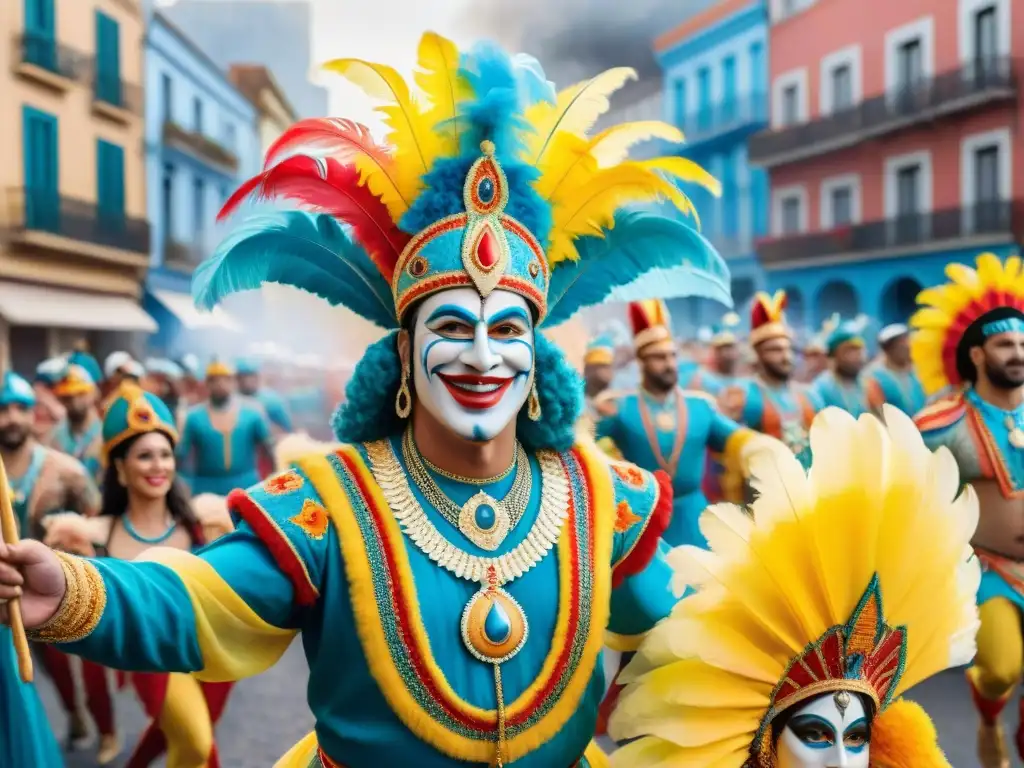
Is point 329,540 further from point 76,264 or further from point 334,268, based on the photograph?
point 76,264

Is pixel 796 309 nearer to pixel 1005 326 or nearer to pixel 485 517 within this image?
pixel 1005 326

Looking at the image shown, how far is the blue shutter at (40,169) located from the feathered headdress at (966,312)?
1652cm

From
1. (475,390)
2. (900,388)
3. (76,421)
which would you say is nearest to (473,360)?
(475,390)

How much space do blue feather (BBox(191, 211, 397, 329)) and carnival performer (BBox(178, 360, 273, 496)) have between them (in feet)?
19.7

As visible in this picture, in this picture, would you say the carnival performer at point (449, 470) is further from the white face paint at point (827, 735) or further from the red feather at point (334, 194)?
the white face paint at point (827, 735)

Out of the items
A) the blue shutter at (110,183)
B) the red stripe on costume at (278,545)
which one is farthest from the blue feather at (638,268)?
→ the blue shutter at (110,183)

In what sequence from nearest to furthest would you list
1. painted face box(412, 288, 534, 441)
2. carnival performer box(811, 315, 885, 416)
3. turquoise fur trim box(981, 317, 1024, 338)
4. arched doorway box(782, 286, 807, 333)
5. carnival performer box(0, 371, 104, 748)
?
1. painted face box(412, 288, 534, 441)
2. turquoise fur trim box(981, 317, 1024, 338)
3. carnival performer box(0, 371, 104, 748)
4. carnival performer box(811, 315, 885, 416)
5. arched doorway box(782, 286, 807, 333)

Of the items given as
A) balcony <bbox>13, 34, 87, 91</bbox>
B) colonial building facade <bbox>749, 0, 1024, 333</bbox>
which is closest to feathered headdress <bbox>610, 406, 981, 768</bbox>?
colonial building facade <bbox>749, 0, 1024, 333</bbox>

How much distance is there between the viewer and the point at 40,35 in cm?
1916

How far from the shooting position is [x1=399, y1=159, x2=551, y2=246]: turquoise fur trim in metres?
2.64

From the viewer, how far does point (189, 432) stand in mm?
8820

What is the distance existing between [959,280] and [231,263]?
390 cm

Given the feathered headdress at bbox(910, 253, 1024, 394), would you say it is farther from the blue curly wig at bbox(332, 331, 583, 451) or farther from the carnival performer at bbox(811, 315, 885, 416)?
the carnival performer at bbox(811, 315, 885, 416)

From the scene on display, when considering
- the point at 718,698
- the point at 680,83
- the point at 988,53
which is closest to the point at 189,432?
the point at 718,698
